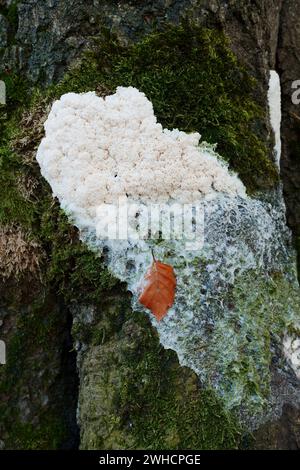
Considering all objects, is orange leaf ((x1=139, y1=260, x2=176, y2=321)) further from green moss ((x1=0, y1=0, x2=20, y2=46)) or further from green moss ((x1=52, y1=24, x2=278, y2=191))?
green moss ((x1=0, y1=0, x2=20, y2=46))

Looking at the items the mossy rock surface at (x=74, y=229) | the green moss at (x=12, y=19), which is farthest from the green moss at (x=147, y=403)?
the green moss at (x=12, y=19)

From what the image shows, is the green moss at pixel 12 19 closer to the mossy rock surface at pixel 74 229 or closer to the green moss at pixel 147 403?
the mossy rock surface at pixel 74 229

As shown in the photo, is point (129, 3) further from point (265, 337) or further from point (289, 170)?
point (265, 337)

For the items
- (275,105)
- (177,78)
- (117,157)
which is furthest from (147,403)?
(275,105)

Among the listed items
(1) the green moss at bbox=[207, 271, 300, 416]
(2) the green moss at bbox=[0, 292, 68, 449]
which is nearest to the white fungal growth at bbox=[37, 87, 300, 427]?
(1) the green moss at bbox=[207, 271, 300, 416]

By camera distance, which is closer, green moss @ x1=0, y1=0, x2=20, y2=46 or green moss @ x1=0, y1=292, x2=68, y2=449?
green moss @ x1=0, y1=292, x2=68, y2=449

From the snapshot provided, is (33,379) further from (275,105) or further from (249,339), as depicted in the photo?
(275,105)
